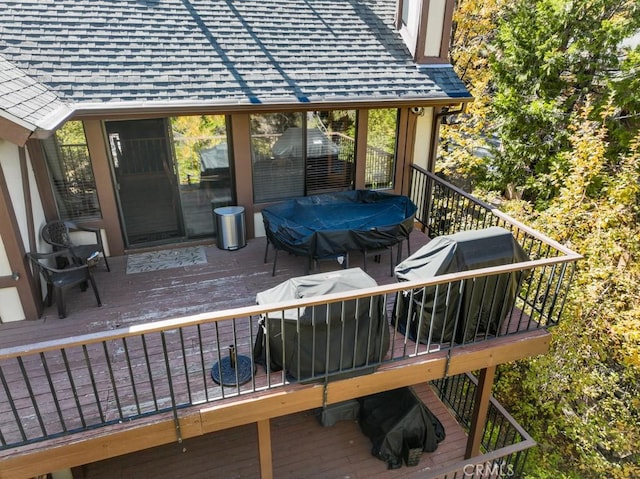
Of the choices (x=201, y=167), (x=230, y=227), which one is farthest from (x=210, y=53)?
(x=230, y=227)

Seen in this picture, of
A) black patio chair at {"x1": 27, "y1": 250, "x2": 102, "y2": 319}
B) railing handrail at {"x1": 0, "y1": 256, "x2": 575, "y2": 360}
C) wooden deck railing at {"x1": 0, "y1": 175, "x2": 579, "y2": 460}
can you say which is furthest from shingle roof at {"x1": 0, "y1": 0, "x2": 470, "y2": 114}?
railing handrail at {"x1": 0, "y1": 256, "x2": 575, "y2": 360}

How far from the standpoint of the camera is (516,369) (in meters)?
8.55

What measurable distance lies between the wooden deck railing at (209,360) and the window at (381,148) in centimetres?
319

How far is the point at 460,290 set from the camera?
4164 mm

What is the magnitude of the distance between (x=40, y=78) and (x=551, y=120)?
374 inches

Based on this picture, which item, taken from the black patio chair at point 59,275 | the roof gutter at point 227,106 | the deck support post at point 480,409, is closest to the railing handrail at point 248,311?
the black patio chair at point 59,275

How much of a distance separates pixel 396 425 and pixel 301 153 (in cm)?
400

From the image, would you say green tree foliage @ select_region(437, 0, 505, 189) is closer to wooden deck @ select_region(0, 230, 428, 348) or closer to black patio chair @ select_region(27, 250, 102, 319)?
wooden deck @ select_region(0, 230, 428, 348)

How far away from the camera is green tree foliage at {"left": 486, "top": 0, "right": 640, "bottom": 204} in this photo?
902 centimetres

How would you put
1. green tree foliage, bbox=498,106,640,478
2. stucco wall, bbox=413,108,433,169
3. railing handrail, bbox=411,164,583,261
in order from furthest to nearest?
green tree foliage, bbox=498,106,640,478 → stucco wall, bbox=413,108,433,169 → railing handrail, bbox=411,164,583,261

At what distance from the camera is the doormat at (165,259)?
5936mm
